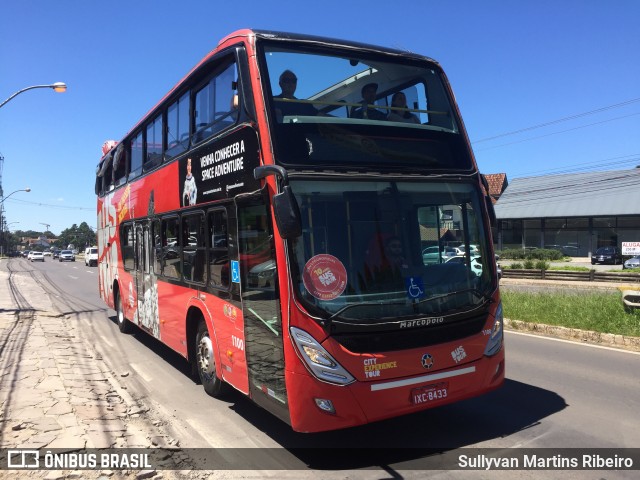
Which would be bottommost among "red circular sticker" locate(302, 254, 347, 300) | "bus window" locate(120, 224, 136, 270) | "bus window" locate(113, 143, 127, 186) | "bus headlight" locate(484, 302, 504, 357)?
"bus headlight" locate(484, 302, 504, 357)

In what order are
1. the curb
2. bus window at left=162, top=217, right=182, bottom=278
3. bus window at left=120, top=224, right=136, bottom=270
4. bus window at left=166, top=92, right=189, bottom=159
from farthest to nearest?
1. bus window at left=120, top=224, right=136, bottom=270
2. the curb
3. bus window at left=162, top=217, right=182, bottom=278
4. bus window at left=166, top=92, right=189, bottom=159

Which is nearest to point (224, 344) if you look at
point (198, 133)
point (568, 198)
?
point (198, 133)

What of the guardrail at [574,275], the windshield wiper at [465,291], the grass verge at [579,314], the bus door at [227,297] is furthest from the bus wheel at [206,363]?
the guardrail at [574,275]

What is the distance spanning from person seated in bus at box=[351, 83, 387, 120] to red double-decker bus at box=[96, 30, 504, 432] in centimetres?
2

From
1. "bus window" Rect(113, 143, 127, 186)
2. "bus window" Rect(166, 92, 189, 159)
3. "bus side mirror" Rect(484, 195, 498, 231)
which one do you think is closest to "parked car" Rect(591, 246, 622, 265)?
"bus window" Rect(113, 143, 127, 186)

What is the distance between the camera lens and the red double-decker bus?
414 centimetres

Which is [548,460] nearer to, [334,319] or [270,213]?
[334,319]

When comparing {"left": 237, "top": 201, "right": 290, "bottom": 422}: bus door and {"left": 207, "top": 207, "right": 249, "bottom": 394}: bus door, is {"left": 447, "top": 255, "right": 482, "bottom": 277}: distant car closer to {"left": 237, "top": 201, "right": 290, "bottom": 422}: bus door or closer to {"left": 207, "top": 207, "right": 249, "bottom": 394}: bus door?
{"left": 237, "top": 201, "right": 290, "bottom": 422}: bus door

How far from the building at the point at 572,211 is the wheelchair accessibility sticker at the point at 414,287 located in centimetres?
4311

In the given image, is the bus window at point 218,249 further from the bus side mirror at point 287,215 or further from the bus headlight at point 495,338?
the bus headlight at point 495,338

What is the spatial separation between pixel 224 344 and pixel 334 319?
194 centimetres

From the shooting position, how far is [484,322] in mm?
4797

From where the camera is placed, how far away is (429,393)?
14.5 feet

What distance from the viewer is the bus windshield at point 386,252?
4.21m
